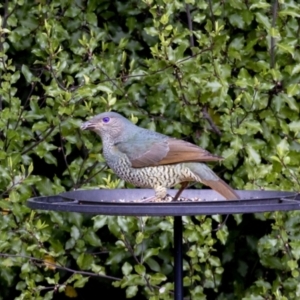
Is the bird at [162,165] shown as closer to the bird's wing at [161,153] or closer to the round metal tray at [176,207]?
the bird's wing at [161,153]

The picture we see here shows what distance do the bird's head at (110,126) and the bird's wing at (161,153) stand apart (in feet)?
0.31

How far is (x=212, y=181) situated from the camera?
3.09 metres

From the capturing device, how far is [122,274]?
4.41 metres

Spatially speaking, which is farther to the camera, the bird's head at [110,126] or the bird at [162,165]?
the bird's head at [110,126]

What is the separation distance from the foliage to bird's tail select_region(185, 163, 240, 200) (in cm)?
75

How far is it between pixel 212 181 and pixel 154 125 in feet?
3.63

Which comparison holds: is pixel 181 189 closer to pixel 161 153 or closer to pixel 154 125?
pixel 161 153

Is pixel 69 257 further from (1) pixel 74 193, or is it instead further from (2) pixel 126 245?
(1) pixel 74 193

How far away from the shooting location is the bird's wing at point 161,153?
10.1 ft

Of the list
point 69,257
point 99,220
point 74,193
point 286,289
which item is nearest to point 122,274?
point 69,257

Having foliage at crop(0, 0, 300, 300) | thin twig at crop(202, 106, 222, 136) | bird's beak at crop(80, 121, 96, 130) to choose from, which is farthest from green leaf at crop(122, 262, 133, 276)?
bird's beak at crop(80, 121, 96, 130)

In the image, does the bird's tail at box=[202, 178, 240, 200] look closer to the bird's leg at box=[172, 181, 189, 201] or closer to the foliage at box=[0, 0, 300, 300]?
the bird's leg at box=[172, 181, 189, 201]

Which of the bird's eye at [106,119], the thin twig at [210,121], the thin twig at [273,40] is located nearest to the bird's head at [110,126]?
the bird's eye at [106,119]

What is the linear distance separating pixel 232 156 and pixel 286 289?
74cm
